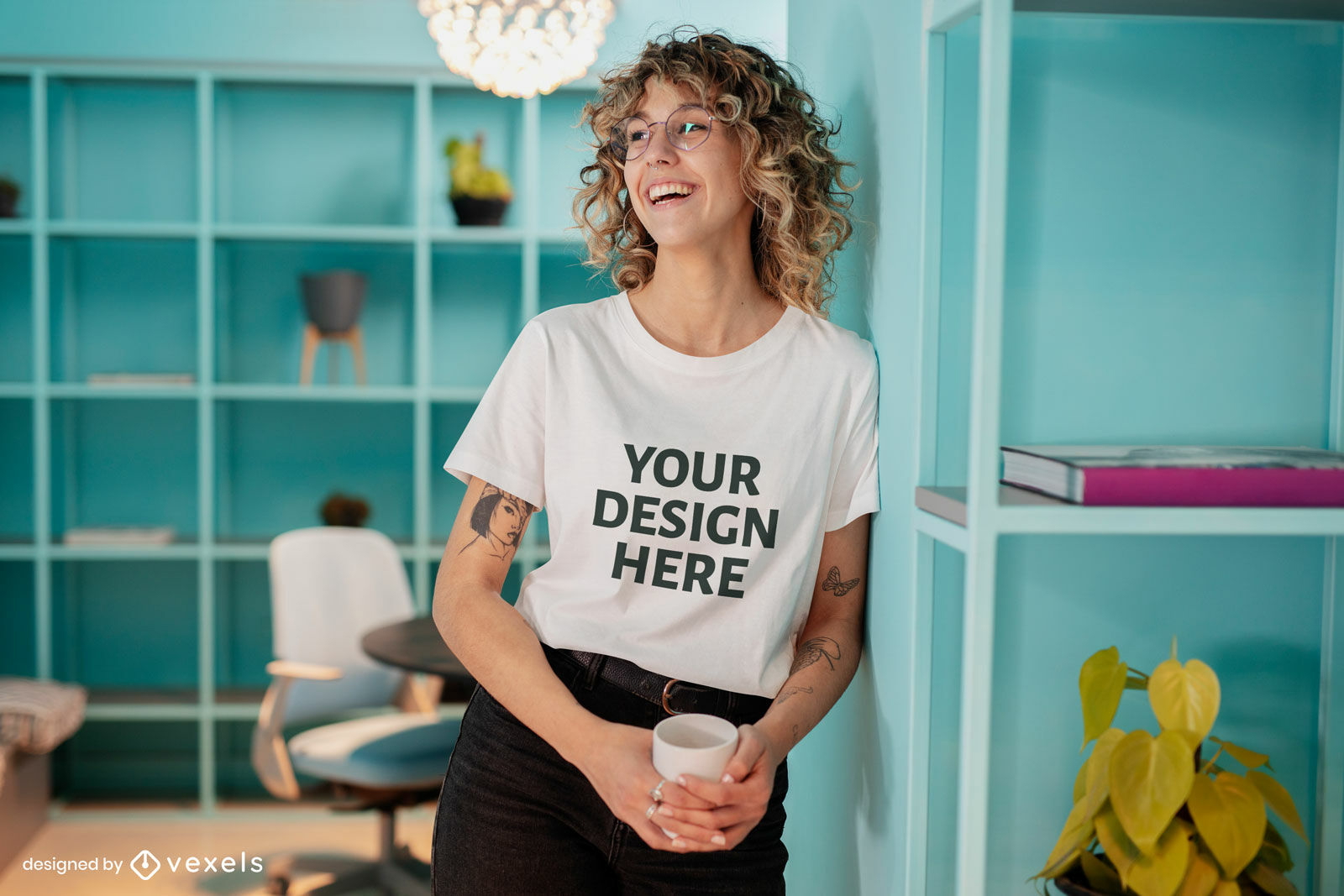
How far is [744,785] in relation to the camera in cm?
105

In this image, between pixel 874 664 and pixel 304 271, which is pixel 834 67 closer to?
pixel 874 664

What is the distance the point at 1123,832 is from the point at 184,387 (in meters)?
3.54

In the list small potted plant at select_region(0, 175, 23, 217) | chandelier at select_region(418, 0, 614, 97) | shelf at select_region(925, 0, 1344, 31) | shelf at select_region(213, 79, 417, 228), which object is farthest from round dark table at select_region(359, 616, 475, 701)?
small potted plant at select_region(0, 175, 23, 217)

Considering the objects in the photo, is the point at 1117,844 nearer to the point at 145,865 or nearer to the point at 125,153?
the point at 145,865

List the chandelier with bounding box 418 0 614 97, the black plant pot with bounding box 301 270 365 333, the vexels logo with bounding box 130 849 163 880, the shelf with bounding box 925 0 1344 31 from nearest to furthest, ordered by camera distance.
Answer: the shelf with bounding box 925 0 1344 31
the chandelier with bounding box 418 0 614 97
the vexels logo with bounding box 130 849 163 880
the black plant pot with bounding box 301 270 365 333

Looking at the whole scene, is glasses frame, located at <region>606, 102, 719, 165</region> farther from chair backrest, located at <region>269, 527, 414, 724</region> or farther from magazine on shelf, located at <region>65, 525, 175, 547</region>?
magazine on shelf, located at <region>65, 525, 175, 547</region>

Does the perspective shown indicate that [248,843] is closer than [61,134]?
Yes

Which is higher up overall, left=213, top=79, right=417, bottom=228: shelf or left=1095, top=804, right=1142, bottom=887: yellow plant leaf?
left=213, top=79, right=417, bottom=228: shelf

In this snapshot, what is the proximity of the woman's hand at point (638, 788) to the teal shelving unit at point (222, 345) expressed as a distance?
271 centimetres

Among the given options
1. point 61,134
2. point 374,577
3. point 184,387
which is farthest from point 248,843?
point 61,134

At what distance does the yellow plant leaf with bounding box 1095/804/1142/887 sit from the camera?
→ 0.81 metres

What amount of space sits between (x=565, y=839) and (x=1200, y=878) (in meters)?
0.72

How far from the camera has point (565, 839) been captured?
4.05ft

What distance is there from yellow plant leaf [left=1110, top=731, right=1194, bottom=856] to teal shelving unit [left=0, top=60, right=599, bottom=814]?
3146mm
